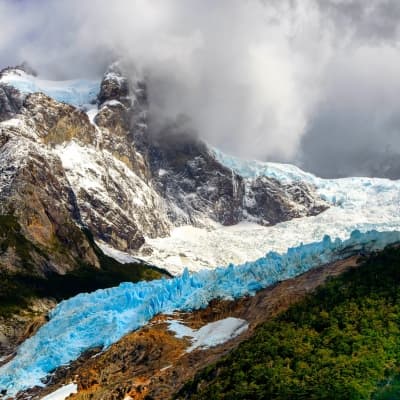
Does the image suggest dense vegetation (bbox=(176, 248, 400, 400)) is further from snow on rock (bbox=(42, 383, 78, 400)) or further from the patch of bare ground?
snow on rock (bbox=(42, 383, 78, 400))

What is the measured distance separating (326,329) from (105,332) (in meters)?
33.4

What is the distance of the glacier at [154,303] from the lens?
234 ft

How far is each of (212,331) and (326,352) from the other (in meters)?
19.9

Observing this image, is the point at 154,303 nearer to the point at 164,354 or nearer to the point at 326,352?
the point at 164,354

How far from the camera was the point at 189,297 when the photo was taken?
74.7 metres

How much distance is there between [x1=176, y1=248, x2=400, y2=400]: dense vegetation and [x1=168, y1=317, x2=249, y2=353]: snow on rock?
324 inches

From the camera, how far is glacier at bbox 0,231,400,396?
71.4 meters

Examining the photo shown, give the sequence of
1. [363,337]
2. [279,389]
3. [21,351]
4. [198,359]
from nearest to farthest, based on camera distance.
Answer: [279,389]
[363,337]
[198,359]
[21,351]

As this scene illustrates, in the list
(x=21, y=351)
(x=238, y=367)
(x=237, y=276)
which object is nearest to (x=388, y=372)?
(x=238, y=367)

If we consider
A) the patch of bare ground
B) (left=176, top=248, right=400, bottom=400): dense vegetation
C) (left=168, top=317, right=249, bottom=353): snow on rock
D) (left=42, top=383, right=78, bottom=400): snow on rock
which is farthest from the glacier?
(left=176, top=248, right=400, bottom=400): dense vegetation

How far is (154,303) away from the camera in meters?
76.2

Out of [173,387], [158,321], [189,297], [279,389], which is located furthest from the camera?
[189,297]

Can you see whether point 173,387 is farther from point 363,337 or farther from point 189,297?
point 189,297

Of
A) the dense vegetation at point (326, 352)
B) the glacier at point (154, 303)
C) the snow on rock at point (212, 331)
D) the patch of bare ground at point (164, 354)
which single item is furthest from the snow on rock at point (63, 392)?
the dense vegetation at point (326, 352)
